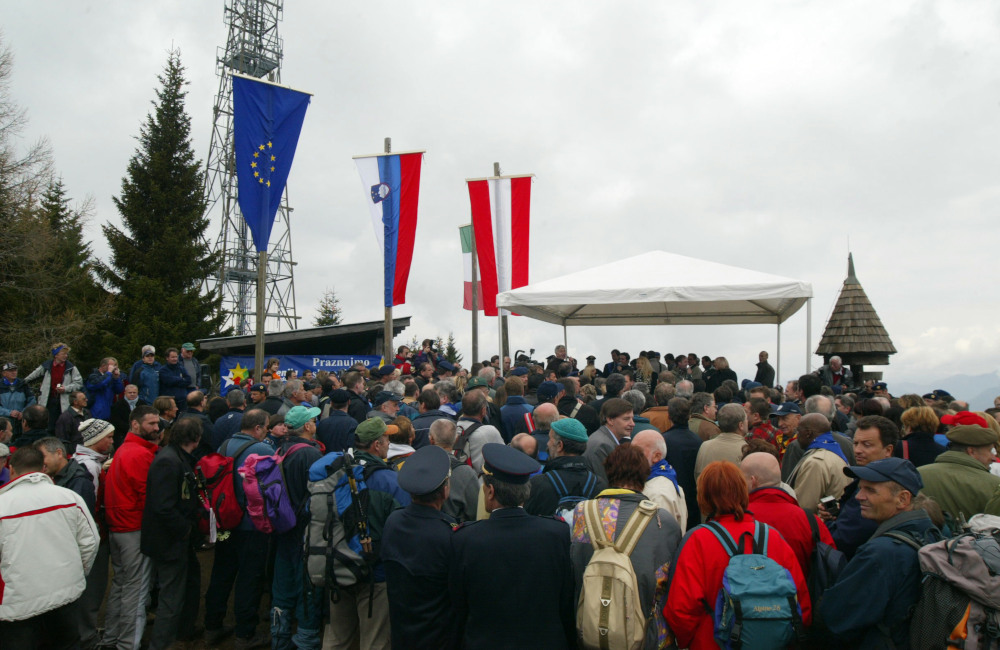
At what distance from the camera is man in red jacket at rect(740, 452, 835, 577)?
135 inches

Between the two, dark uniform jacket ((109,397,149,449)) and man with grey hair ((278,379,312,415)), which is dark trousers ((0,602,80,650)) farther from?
dark uniform jacket ((109,397,149,449))

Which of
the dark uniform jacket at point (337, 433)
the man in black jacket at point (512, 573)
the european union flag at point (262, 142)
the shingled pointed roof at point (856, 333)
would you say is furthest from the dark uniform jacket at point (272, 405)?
the shingled pointed roof at point (856, 333)

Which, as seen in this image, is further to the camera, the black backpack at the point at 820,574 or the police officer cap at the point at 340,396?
the police officer cap at the point at 340,396

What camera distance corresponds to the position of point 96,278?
2291cm

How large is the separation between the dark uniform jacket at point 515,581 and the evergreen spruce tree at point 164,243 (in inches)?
805

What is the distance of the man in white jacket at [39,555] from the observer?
4059mm

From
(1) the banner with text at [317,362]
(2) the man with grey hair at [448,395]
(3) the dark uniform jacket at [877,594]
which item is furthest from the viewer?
(1) the banner with text at [317,362]

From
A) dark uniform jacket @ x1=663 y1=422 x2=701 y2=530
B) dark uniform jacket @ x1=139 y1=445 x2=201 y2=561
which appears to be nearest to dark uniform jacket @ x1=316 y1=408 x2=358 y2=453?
dark uniform jacket @ x1=139 y1=445 x2=201 y2=561

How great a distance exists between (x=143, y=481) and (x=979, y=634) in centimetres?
552

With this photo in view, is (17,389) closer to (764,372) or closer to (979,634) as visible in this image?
(979,634)

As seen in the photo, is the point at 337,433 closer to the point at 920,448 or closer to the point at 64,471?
the point at 64,471

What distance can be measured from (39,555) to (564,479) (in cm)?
348

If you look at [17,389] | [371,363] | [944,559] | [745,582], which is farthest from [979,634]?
[371,363]

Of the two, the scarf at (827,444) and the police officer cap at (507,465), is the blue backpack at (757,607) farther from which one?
the scarf at (827,444)
